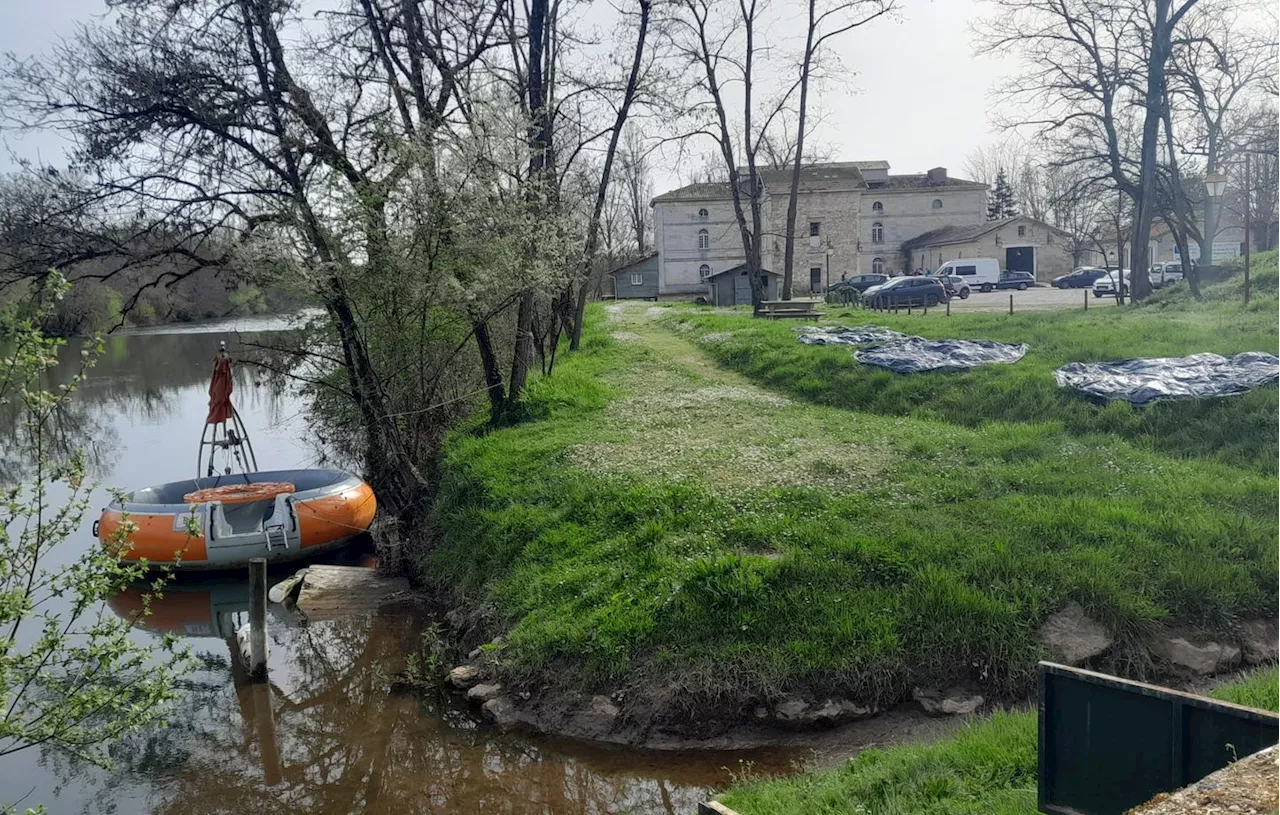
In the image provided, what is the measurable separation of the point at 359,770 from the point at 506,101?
33.6ft

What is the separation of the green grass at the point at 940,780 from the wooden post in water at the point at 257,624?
20.0 feet

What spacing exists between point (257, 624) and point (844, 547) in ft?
20.5

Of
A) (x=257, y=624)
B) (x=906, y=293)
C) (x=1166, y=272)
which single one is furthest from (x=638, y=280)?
(x=257, y=624)

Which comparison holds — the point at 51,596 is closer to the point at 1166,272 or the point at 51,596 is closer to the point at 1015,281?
the point at 1166,272

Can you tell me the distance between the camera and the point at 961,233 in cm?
6191

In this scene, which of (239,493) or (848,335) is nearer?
(239,493)

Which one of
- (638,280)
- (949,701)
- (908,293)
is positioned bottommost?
(949,701)

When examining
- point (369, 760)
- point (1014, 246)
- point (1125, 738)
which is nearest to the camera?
point (1125, 738)

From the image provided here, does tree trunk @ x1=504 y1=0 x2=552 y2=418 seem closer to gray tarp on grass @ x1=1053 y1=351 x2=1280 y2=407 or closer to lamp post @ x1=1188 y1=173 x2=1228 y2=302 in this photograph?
gray tarp on grass @ x1=1053 y1=351 x2=1280 y2=407

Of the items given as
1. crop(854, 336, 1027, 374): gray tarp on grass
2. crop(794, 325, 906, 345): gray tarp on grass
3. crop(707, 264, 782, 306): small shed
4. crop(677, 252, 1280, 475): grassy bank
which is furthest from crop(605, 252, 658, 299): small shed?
crop(854, 336, 1027, 374): gray tarp on grass

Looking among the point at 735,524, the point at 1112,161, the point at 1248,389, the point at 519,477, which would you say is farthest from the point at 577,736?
the point at 1112,161

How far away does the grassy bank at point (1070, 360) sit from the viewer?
10.5 metres

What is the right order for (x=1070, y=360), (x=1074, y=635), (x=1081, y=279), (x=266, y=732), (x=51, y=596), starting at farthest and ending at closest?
(x=1081, y=279), (x=1070, y=360), (x=266, y=732), (x=1074, y=635), (x=51, y=596)

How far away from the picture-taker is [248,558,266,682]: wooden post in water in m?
9.98
